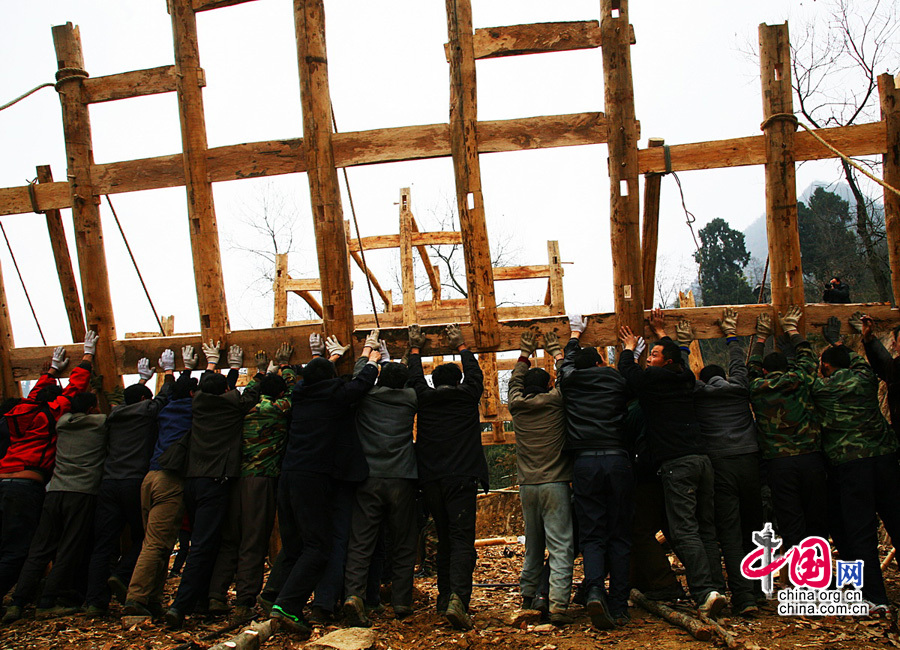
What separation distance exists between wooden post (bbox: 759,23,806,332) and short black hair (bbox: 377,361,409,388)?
12.2 ft

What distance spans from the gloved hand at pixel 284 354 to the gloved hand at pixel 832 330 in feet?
17.7

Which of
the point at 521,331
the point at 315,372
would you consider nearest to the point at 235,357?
the point at 315,372

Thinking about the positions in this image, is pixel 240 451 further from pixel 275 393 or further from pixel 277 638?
pixel 277 638

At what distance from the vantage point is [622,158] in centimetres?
659

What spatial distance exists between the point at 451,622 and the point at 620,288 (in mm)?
3448

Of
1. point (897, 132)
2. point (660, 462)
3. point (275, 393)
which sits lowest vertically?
point (660, 462)

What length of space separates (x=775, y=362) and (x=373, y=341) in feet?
12.4

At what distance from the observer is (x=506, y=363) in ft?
46.1

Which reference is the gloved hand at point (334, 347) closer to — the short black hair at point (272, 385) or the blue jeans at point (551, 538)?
the short black hair at point (272, 385)

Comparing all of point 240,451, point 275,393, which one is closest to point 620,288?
point 275,393

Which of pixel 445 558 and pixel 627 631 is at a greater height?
pixel 445 558

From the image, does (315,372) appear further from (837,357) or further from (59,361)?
(837,357)

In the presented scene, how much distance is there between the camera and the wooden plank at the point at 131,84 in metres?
7.28

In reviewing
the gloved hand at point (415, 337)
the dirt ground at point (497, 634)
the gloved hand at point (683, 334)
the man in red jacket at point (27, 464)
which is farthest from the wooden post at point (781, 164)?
the man in red jacket at point (27, 464)
